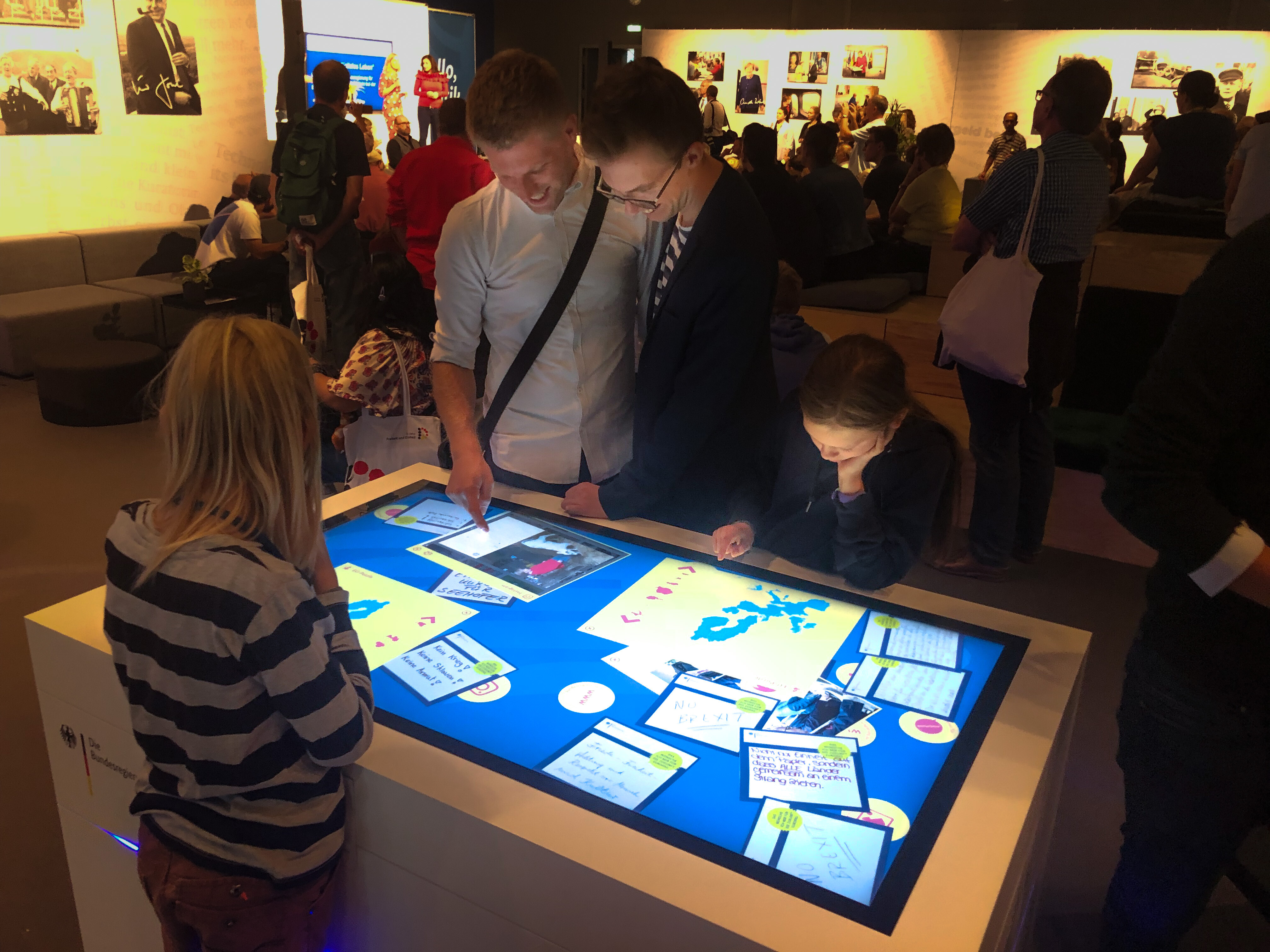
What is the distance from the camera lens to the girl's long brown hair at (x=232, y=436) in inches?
40.7

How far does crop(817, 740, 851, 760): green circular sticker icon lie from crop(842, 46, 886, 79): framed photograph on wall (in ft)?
33.0

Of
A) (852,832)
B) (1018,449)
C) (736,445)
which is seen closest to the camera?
(852,832)

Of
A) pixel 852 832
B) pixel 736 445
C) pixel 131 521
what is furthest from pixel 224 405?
pixel 736 445

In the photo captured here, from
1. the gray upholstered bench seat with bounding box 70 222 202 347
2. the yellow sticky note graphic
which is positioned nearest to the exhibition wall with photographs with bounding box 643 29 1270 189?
the gray upholstered bench seat with bounding box 70 222 202 347

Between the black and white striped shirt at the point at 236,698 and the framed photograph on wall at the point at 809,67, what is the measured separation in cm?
1038

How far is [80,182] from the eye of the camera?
690 cm

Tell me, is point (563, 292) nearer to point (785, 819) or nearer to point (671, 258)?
point (671, 258)

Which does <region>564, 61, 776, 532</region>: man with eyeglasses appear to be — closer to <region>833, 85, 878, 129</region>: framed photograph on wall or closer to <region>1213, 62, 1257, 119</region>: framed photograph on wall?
<region>1213, 62, 1257, 119</region>: framed photograph on wall

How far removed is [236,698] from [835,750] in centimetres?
69

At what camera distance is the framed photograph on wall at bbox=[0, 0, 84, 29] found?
20.2ft

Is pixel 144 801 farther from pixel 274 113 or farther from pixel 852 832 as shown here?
pixel 274 113

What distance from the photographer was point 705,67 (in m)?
10.9

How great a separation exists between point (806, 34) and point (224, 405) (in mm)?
10524

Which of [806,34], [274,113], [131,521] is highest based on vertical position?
[806,34]
